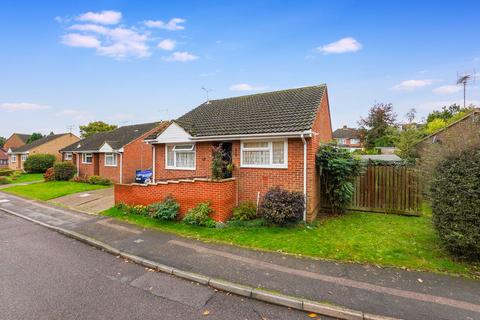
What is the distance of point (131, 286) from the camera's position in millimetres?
4527

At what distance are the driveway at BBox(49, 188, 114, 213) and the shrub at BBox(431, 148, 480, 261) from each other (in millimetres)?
12140

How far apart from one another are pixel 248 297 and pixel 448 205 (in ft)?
15.7

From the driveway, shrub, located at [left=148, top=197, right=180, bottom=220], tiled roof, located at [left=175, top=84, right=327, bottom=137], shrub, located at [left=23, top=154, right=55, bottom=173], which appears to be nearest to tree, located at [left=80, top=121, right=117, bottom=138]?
shrub, located at [left=23, top=154, right=55, bottom=173]

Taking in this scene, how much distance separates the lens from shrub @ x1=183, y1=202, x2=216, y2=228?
7883mm

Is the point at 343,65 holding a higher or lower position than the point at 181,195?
higher

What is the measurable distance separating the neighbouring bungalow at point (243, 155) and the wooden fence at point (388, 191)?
214 cm

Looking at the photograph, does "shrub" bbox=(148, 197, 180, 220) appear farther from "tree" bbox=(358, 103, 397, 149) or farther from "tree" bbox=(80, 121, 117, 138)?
"tree" bbox=(80, 121, 117, 138)

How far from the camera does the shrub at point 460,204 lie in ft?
16.1

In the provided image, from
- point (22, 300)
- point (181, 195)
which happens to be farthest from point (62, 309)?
point (181, 195)

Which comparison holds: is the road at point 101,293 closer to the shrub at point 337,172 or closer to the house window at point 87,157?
the shrub at point 337,172

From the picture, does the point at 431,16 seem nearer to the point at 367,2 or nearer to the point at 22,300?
the point at 367,2

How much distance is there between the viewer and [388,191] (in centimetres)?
965

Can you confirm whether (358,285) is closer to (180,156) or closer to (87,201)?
(180,156)

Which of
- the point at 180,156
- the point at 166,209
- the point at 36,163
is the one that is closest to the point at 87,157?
the point at 36,163
